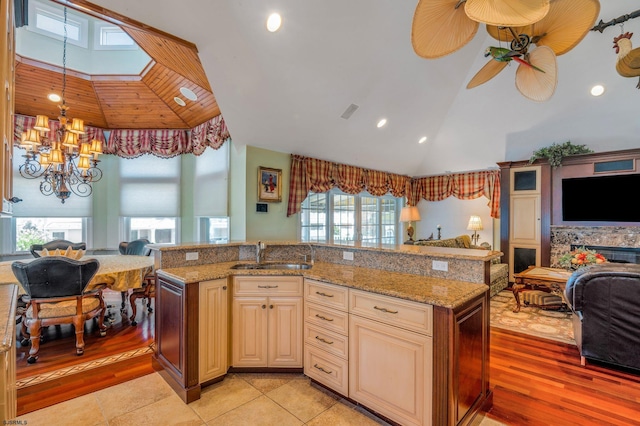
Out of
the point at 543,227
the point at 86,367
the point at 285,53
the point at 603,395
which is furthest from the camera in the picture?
the point at 543,227

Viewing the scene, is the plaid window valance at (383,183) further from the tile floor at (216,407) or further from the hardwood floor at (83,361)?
the tile floor at (216,407)

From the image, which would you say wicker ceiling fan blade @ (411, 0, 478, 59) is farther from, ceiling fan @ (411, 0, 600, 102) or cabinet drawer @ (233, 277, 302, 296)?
cabinet drawer @ (233, 277, 302, 296)

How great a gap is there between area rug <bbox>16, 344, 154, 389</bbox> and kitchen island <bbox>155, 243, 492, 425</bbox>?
1.75ft

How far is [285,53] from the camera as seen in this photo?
3070 mm

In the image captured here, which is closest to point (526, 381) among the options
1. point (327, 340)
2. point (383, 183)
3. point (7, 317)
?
point (327, 340)

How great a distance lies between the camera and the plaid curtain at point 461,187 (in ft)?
21.2

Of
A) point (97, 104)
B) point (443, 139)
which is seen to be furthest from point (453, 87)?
point (97, 104)

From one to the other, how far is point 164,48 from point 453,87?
4.47 meters

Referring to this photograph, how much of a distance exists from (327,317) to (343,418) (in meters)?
0.65

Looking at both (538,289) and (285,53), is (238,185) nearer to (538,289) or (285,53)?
(285,53)

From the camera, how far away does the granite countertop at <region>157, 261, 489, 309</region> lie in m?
Result: 1.75

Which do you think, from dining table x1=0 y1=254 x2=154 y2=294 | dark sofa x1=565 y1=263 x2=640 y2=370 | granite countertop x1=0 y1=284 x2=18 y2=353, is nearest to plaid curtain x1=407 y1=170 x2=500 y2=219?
dark sofa x1=565 y1=263 x2=640 y2=370

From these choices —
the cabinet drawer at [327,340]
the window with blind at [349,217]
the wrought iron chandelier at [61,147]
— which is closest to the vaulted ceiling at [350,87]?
the window with blind at [349,217]

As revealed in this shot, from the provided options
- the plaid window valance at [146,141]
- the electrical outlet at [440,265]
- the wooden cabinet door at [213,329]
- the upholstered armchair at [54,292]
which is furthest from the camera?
the plaid window valance at [146,141]
